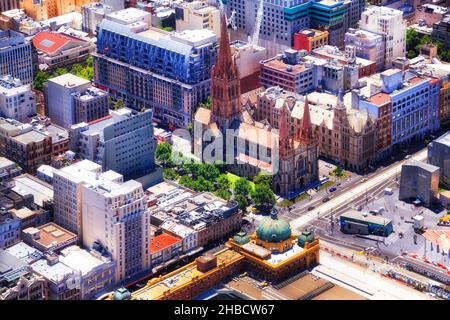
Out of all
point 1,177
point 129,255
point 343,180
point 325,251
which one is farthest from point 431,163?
point 1,177

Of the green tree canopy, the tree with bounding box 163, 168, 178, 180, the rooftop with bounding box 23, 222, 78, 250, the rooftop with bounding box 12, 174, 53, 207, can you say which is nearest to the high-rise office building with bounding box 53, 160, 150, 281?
the rooftop with bounding box 23, 222, 78, 250

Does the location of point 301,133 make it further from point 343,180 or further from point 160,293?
point 160,293

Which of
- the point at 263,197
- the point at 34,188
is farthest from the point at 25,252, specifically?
the point at 263,197

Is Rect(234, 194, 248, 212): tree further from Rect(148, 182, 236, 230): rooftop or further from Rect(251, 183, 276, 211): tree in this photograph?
Rect(148, 182, 236, 230): rooftop

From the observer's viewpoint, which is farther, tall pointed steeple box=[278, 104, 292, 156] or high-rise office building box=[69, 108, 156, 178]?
high-rise office building box=[69, 108, 156, 178]

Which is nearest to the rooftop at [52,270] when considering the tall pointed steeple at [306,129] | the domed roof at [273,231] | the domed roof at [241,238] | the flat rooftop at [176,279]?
the flat rooftop at [176,279]
